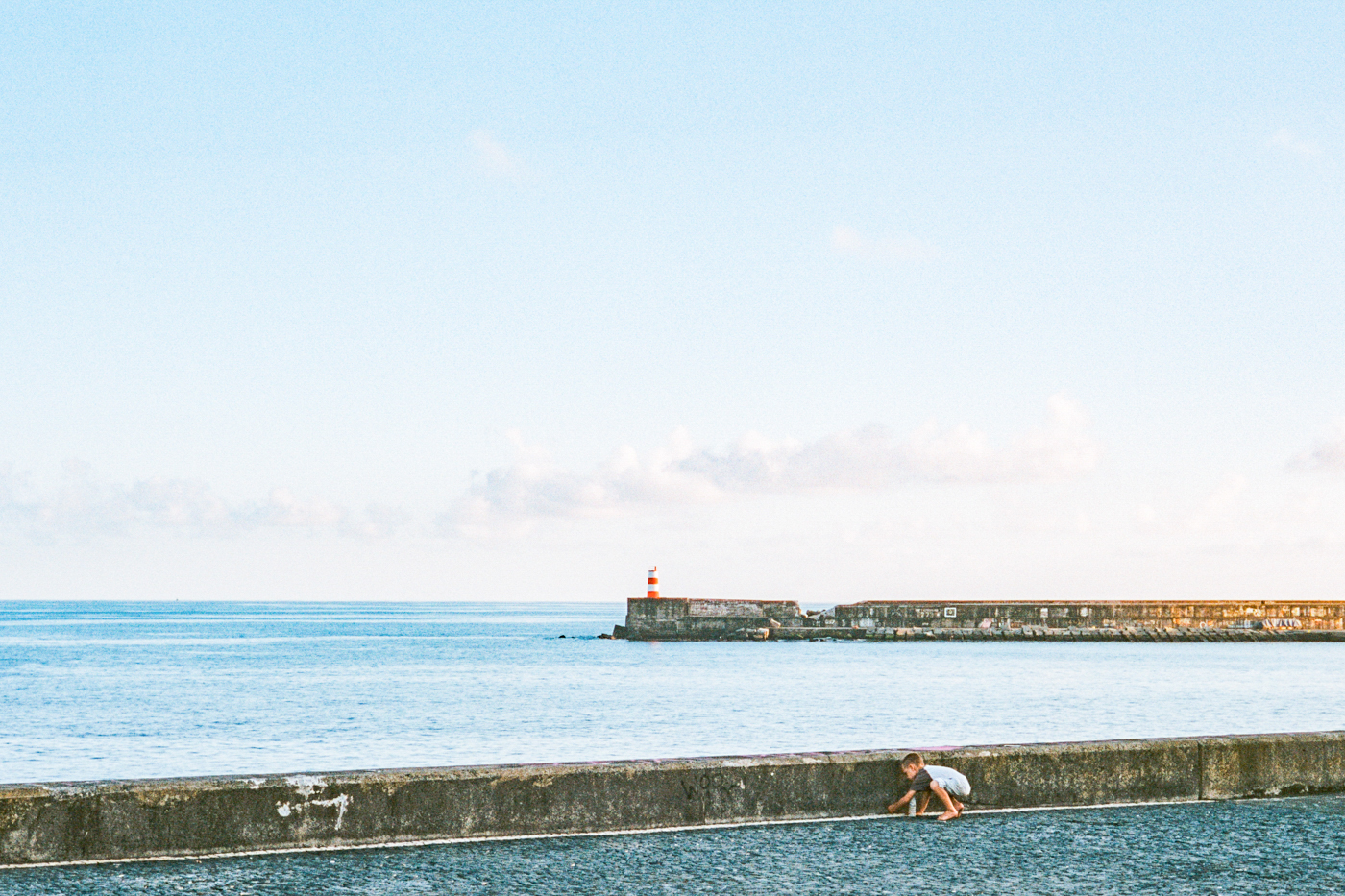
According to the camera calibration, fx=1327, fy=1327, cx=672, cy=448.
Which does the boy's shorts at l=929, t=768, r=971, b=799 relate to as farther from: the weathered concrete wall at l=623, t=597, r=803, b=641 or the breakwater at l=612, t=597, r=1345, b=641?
the weathered concrete wall at l=623, t=597, r=803, b=641

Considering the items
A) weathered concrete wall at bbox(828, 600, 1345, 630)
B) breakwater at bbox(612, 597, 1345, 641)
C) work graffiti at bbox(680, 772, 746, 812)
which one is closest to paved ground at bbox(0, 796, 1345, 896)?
work graffiti at bbox(680, 772, 746, 812)

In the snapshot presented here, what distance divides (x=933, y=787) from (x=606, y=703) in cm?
3072

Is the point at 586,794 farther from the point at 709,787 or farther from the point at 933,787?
the point at 933,787

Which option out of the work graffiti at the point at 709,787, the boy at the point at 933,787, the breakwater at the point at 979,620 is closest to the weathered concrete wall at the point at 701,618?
the breakwater at the point at 979,620

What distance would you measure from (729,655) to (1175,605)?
90.6ft

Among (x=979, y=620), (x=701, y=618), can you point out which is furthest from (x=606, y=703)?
(x=979, y=620)

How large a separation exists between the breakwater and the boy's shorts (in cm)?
5918

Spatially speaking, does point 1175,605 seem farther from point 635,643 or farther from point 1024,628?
point 635,643

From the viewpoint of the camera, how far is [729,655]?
59.7 metres

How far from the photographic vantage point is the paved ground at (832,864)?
5719 millimetres

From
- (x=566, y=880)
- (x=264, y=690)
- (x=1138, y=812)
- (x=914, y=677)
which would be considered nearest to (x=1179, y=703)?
(x=914, y=677)

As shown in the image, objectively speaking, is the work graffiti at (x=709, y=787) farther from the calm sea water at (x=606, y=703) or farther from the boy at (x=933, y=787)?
the calm sea water at (x=606, y=703)

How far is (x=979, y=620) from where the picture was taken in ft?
225

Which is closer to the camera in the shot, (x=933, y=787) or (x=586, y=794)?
(x=586, y=794)
